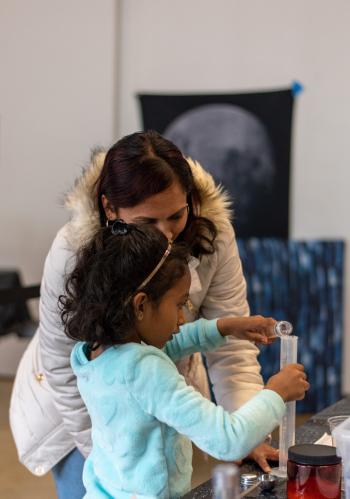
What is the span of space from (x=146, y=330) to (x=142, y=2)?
3.84 meters

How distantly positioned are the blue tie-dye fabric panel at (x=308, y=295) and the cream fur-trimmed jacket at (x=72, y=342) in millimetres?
2532

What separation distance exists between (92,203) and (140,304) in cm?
44

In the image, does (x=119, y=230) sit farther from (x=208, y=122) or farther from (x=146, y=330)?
(x=208, y=122)

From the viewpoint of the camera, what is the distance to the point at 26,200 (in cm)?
495

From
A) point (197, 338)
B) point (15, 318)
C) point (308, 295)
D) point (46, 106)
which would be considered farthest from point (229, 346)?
point (46, 106)

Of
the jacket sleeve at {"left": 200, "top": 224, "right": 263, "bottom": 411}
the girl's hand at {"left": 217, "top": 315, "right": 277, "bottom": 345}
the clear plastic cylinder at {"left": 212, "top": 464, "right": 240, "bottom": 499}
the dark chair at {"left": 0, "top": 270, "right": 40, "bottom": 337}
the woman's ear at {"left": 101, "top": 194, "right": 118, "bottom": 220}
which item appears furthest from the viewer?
the dark chair at {"left": 0, "top": 270, "right": 40, "bottom": 337}

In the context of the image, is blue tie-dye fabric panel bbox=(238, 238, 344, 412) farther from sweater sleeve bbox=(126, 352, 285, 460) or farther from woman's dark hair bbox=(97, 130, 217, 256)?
sweater sleeve bbox=(126, 352, 285, 460)

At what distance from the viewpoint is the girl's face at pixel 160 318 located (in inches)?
48.9

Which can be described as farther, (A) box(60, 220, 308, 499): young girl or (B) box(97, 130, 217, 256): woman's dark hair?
(B) box(97, 130, 217, 256): woman's dark hair

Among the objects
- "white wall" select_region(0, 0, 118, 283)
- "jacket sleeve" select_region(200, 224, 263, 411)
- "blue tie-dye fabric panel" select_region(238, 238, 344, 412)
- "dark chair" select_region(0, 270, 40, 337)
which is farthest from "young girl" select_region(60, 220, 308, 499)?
"white wall" select_region(0, 0, 118, 283)

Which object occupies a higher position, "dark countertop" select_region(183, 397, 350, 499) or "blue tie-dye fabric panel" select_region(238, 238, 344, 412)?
"dark countertop" select_region(183, 397, 350, 499)

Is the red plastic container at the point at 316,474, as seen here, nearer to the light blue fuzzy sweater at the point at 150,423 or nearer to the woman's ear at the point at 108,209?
the light blue fuzzy sweater at the point at 150,423

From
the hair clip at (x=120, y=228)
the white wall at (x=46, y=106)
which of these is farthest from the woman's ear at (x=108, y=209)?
the white wall at (x=46, y=106)

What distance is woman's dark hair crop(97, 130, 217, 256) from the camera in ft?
5.01
